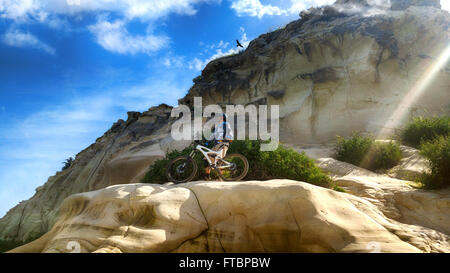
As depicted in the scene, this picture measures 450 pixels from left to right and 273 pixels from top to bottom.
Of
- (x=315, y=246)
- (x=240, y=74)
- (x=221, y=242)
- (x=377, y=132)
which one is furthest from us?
(x=240, y=74)

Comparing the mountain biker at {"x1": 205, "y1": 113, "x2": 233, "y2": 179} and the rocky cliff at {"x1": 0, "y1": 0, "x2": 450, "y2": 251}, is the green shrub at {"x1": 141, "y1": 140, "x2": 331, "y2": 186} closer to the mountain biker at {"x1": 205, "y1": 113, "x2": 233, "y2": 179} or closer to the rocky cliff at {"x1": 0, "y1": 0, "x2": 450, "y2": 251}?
the mountain biker at {"x1": 205, "y1": 113, "x2": 233, "y2": 179}

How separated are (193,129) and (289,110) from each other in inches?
233

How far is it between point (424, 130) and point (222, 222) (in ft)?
35.9

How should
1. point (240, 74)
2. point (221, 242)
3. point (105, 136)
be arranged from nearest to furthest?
point (221, 242) → point (240, 74) → point (105, 136)

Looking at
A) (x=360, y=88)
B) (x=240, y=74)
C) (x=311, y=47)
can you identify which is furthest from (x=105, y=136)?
(x=360, y=88)

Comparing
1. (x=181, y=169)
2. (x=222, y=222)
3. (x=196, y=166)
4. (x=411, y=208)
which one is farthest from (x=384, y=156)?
(x=222, y=222)

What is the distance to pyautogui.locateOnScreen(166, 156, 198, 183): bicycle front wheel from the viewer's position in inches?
313

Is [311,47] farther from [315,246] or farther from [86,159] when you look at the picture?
[86,159]

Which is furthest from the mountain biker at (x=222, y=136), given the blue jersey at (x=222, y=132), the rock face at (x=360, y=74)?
the rock face at (x=360, y=74)

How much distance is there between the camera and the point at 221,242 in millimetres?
4840

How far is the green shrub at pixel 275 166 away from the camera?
28.0ft

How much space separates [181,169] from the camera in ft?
26.2

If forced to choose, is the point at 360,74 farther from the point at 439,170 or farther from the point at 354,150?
the point at 439,170

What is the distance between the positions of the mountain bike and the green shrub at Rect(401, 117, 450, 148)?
773cm
